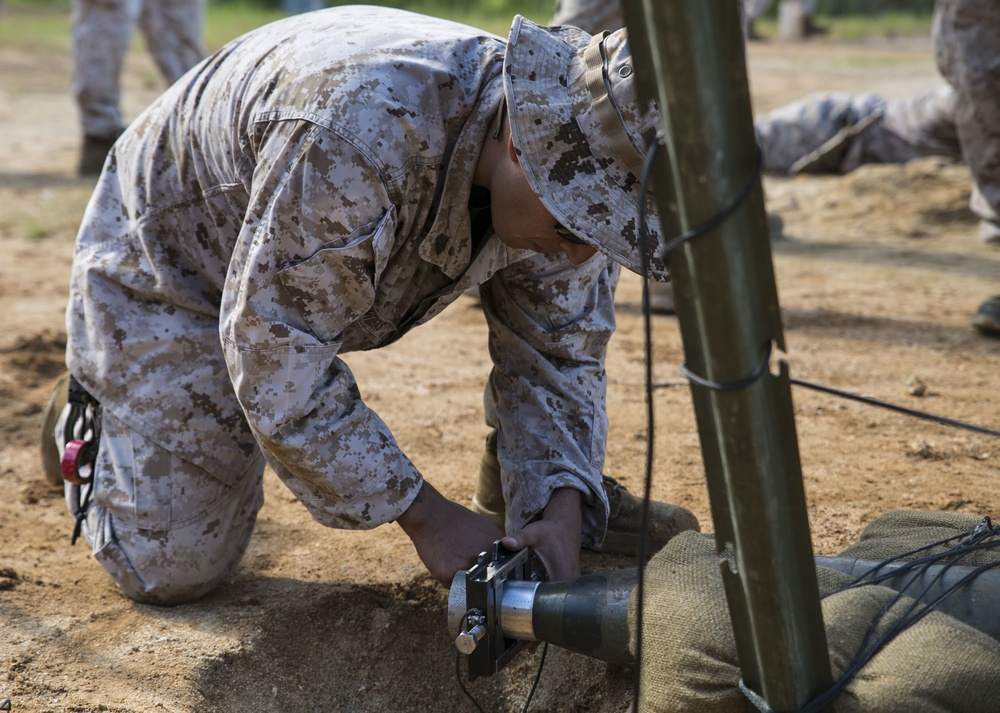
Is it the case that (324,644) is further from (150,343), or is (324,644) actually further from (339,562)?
(150,343)

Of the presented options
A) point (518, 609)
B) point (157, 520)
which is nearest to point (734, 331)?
point (518, 609)

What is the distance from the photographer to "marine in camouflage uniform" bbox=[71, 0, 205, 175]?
6203mm

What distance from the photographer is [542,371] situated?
2.27 metres

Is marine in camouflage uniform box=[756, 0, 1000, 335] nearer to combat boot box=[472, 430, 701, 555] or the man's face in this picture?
combat boot box=[472, 430, 701, 555]

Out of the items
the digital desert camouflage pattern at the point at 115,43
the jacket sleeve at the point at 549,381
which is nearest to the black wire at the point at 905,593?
the jacket sleeve at the point at 549,381

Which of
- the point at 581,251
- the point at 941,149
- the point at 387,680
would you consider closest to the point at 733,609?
the point at 581,251

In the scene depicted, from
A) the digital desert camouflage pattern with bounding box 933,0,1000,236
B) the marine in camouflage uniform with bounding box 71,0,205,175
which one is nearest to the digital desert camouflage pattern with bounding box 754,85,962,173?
the digital desert camouflage pattern with bounding box 933,0,1000,236

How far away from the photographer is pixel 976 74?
167 inches

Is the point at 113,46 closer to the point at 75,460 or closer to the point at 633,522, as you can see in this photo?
the point at 75,460

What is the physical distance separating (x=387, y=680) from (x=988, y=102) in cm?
355

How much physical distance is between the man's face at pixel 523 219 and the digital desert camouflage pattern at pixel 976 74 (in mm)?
3199

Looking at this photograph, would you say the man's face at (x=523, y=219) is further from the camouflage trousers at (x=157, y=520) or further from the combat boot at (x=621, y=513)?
the camouflage trousers at (x=157, y=520)

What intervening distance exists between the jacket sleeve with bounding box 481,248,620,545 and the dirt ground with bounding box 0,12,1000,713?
30 centimetres

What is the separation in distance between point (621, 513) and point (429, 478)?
605 mm
